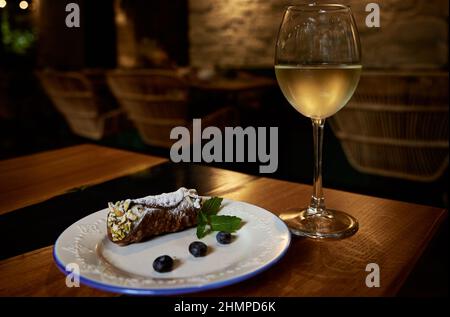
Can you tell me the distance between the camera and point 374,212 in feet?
2.21

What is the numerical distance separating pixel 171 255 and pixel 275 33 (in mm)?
4794

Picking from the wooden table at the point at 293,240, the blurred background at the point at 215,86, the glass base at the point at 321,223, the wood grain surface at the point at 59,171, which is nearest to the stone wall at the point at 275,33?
the blurred background at the point at 215,86

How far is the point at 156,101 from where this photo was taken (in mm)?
2602

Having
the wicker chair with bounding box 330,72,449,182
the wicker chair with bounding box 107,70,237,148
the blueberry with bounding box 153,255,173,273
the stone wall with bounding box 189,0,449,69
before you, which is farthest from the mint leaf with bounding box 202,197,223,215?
the stone wall with bounding box 189,0,449,69

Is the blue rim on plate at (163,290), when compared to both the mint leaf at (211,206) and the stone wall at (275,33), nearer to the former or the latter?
the mint leaf at (211,206)

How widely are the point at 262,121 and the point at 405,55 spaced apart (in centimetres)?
172

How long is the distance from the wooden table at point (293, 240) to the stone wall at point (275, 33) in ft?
10.9

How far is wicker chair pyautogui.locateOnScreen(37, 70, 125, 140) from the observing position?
3.05 meters

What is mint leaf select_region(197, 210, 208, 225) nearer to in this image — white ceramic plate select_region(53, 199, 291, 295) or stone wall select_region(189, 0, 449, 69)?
white ceramic plate select_region(53, 199, 291, 295)

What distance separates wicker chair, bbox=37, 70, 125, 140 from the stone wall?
2208mm

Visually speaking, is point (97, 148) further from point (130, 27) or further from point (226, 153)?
point (130, 27)

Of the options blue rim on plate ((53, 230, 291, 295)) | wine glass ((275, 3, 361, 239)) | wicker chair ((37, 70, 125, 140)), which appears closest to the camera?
blue rim on plate ((53, 230, 291, 295))
